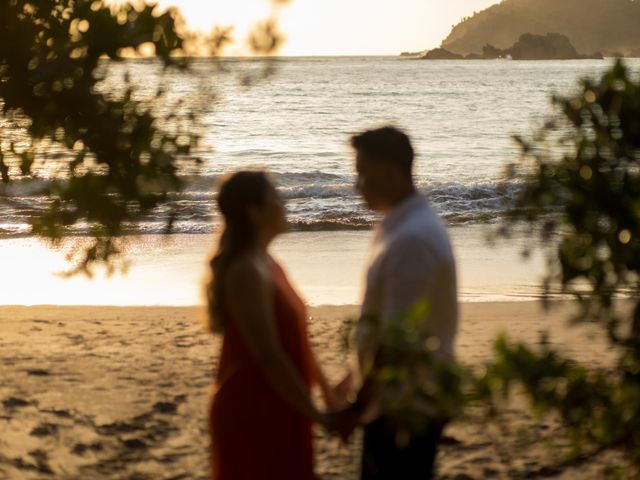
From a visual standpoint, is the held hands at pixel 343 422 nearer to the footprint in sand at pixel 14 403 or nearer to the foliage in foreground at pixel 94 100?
the foliage in foreground at pixel 94 100

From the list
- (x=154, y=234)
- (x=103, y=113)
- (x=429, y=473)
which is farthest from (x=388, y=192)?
(x=154, y=234)

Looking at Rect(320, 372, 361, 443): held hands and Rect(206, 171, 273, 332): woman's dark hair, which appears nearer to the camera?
Rect(320, 372, 361, 443): held hands

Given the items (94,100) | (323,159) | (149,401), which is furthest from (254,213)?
(323,159)

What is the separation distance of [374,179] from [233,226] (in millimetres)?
497

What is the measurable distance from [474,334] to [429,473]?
7018 millimetres

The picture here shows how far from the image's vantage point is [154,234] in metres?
19.3

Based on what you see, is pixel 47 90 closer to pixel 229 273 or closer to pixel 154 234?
pixel 229 273

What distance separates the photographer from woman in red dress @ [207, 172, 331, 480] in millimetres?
3695

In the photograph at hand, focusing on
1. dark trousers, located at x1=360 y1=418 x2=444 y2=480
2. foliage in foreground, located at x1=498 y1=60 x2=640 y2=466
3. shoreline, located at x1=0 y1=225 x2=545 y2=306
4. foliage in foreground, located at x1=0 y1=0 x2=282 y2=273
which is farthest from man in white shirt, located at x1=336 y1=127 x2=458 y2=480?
shoreline, located at x1=0 y1=225 x2=545 y2=306

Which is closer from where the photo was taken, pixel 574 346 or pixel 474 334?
pixel 574 346

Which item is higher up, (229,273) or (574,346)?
(229,273)

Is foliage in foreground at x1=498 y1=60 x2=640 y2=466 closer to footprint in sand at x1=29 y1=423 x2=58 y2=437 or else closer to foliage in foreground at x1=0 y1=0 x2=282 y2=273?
foliage in foreground at x1=0 y1=0 x2=282 y2=273

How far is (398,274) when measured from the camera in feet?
11.6

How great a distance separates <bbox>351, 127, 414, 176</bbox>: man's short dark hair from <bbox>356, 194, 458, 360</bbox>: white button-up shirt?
128mm
